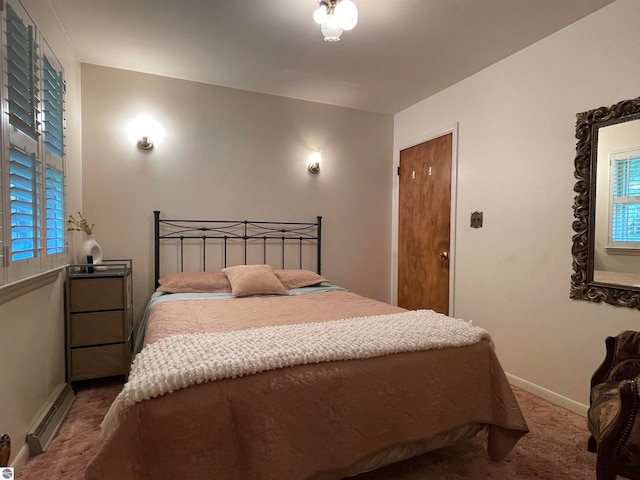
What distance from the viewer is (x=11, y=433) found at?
1.57 m

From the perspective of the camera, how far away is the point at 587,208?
2.20m

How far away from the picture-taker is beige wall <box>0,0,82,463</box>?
5.10 feet

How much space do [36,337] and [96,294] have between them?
1.96 feet


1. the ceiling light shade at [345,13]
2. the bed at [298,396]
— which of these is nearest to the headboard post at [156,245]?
the bed at [298,396]

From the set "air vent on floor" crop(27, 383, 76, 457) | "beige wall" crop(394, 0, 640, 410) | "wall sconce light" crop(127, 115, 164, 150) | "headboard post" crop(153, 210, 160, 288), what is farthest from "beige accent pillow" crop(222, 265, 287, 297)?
"beige wall" crop(394, 0, 640, 410)

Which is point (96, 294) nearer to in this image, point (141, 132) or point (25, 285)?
point (25, 285)

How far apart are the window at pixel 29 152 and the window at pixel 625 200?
309 cm

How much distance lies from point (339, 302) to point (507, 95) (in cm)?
206

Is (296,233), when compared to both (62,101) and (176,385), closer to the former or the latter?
(62,101)

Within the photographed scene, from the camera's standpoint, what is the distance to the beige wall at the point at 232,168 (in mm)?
2971

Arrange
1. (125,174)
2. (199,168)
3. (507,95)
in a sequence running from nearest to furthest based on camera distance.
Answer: (507,95) < (125,174) < (199,168)

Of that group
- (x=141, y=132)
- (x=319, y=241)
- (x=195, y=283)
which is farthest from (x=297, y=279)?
(x=141, y=132)

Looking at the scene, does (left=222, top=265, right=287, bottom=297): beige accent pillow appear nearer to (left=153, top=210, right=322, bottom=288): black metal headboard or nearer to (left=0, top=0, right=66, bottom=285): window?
(left=153, top=210, right=322, bottom=288): black metal headboard

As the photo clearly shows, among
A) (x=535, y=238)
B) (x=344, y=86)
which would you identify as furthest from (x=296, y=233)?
(x=535, y=238)
